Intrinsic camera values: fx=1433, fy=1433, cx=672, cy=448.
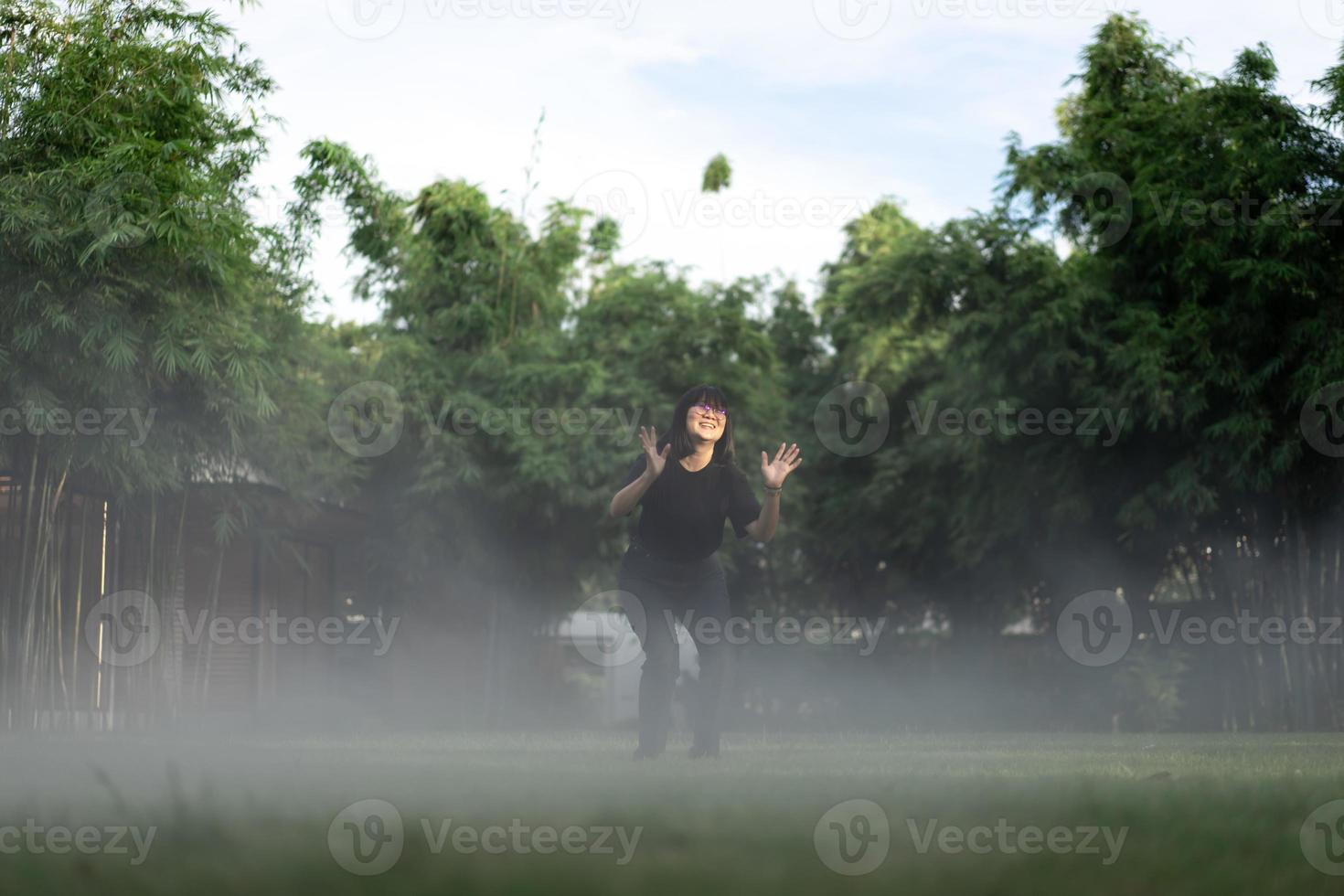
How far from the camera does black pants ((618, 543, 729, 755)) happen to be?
6137mm

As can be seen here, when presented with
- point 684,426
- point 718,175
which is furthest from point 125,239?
point 718,175

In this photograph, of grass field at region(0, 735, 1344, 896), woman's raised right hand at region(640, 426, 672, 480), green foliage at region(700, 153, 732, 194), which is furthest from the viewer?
green foliage at region(700, 153, 732, 194)

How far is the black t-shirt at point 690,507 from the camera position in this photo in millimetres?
6270

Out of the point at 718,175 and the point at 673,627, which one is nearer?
the point at 673,627

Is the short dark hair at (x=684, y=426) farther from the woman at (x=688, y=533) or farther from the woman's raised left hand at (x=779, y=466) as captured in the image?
the woman's raised left hand at (x=779, y=466)

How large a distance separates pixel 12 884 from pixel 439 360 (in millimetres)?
17406

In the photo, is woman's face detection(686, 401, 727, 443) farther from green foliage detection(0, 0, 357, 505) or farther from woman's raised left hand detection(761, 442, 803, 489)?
green foliage detection(0, 0, 357, 505)

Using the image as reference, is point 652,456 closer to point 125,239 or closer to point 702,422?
point 702,422

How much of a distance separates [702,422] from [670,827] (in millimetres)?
3196

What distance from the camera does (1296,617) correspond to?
1498 centimetres

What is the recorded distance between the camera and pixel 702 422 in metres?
6.28

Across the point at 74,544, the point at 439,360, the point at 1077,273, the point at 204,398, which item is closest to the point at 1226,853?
the point at 204,398

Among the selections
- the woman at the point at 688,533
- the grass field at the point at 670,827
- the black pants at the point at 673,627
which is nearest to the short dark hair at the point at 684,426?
the woman at the point at 688,533

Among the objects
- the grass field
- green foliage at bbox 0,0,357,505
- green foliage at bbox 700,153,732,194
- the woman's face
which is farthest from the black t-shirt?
green foliage at bbox 700,153,732,194
